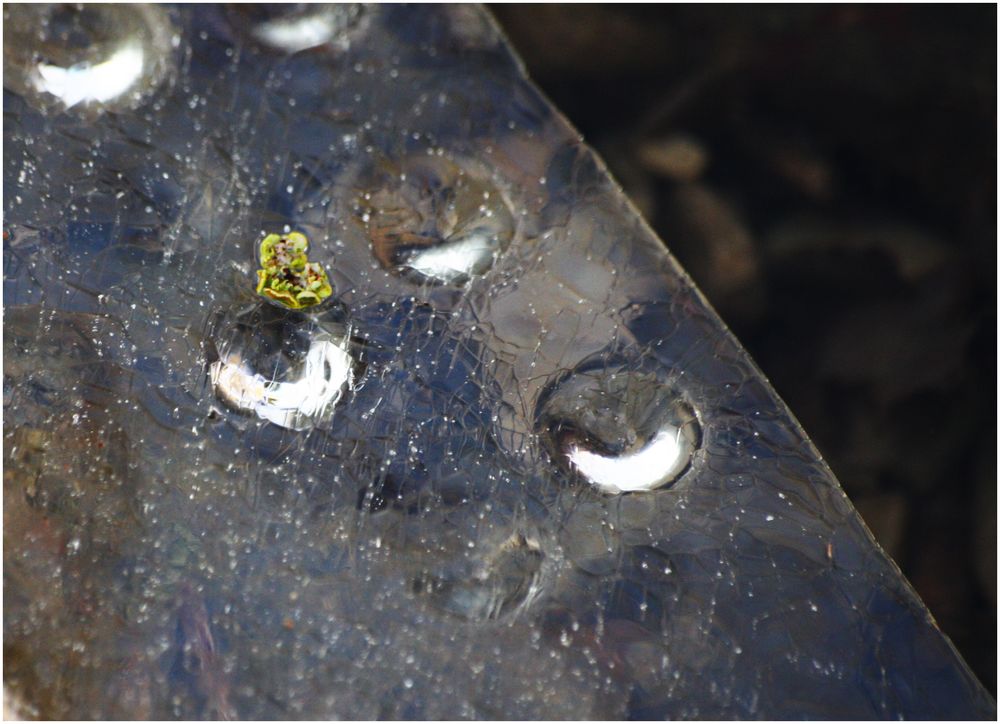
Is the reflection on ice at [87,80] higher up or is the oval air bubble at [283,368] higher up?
the reflection on ice at [87,80]

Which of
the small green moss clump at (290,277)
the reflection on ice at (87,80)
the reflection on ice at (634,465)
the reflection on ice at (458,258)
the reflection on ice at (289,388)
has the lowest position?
the reflection on ice at (634,465)

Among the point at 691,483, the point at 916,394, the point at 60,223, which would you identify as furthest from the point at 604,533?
the point at 916,394

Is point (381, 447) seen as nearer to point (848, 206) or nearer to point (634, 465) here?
point (634, 465)

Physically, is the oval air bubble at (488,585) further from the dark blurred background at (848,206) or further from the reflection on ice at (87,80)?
the dark blurred background at (848,206)

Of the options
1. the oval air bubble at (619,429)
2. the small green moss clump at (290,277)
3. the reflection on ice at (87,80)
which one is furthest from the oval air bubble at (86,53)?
the oval air bubble at (619,429)

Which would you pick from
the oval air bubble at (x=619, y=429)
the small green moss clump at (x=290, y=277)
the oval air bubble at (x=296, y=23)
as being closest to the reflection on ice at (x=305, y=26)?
the oval air bubble at (x=296, y=23)

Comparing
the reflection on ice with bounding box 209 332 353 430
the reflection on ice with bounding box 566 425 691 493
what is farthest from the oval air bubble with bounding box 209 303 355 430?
the reflection on ice with bounding box 566 425 691 493

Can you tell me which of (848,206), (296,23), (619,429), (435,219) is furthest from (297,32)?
(848,206)

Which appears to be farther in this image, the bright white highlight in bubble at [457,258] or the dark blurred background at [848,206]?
the dark blurred background at [848,206]
